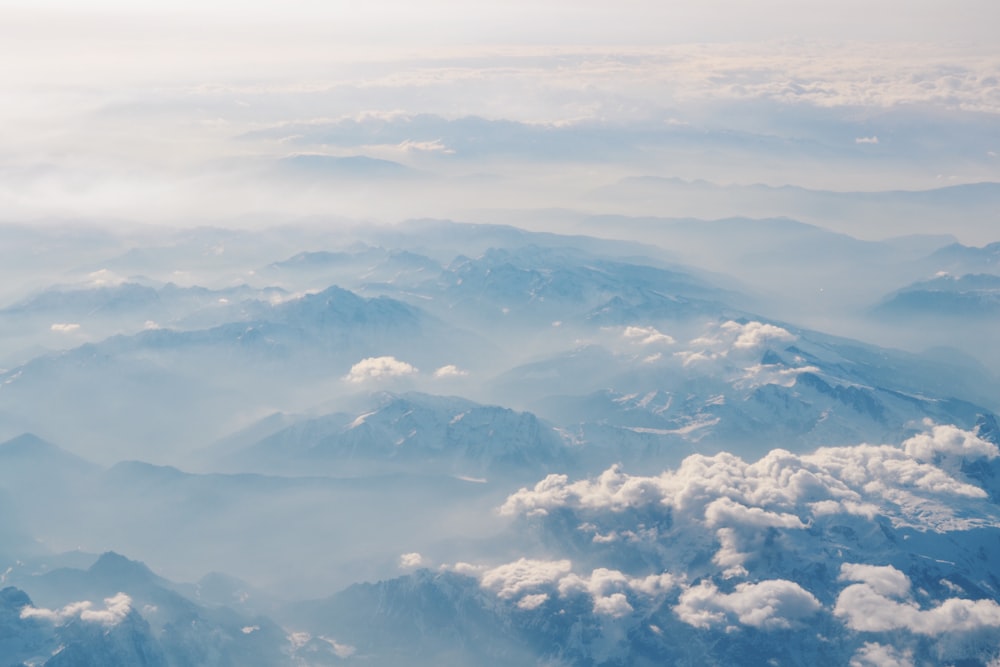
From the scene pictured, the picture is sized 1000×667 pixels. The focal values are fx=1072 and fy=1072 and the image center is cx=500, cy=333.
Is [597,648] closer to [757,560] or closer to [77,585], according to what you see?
[757,560]

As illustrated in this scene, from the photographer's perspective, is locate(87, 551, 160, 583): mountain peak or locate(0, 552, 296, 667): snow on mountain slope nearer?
locate(0, 552, 296, 667): snow on mountain slope

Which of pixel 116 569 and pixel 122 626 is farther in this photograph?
pixel 116 569

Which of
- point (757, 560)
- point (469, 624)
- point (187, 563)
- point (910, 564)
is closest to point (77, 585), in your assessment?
point (187, 563)

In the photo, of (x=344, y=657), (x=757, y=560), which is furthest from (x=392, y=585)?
(x=757, y=560)

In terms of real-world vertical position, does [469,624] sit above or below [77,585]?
below

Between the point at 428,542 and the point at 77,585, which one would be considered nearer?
the point at 77,585

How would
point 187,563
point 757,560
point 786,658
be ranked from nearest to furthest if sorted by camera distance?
point 786,658
point 757,560
point 187,563

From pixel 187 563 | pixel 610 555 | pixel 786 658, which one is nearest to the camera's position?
pixel 786 658

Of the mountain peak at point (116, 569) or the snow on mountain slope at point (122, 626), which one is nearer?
the snow on mountain slope at point (122, 626)

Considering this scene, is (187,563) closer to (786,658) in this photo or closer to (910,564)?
(786,658)
